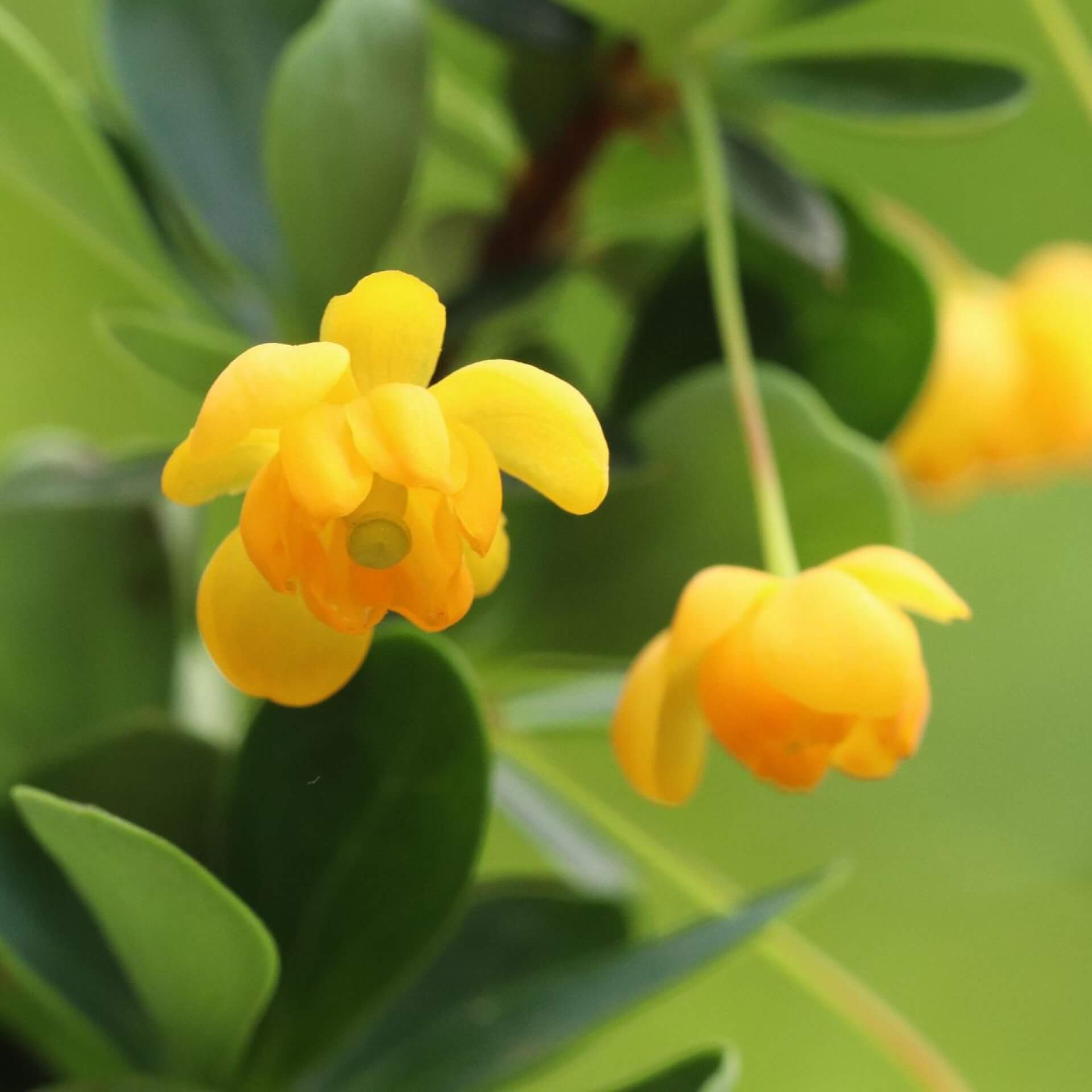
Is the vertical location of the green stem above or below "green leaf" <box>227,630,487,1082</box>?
above

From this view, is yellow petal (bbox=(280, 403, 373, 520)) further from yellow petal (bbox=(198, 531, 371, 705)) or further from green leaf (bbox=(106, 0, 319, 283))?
green leaf (bbox=(106, 0, 319, 283))

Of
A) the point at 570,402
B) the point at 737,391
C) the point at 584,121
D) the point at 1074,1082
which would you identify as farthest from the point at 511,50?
the point at 1074,1082

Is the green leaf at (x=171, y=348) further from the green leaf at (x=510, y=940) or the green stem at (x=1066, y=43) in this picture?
the green stem at (x=1066, y=43)

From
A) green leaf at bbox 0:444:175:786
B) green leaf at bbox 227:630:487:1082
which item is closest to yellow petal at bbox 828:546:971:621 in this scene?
green leaf at bbox 227:630:487:1082

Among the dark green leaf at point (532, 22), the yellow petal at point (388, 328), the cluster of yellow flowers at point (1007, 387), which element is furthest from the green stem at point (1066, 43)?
the yellow petal at point (388, 328)

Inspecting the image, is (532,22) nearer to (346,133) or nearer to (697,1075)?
(346,133)

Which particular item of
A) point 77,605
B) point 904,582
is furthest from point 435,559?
point 77,605

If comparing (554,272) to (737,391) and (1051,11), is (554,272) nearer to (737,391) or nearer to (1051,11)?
(737,391)
